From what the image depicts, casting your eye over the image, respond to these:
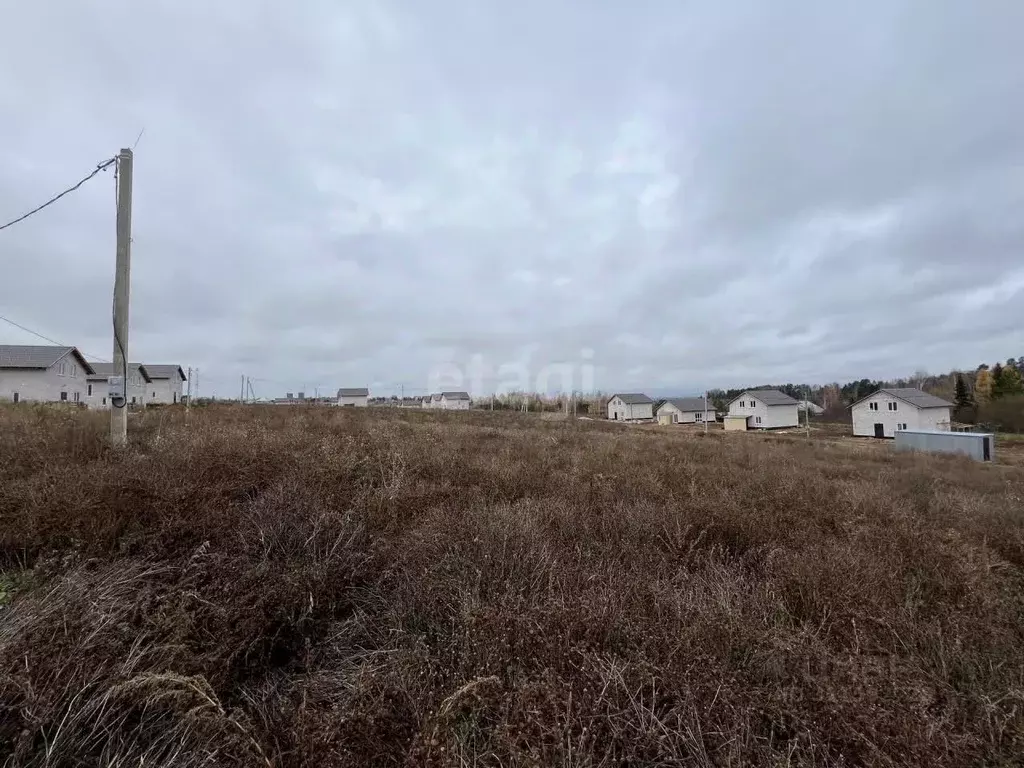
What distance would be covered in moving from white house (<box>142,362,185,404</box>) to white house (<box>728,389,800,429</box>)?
2809 inches

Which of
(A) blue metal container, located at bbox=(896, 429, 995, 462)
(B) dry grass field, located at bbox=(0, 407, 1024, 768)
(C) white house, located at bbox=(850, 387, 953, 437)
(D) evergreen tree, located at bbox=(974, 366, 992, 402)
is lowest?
(A) blue metal container, located at bbox=(896, 429, 995, 462)

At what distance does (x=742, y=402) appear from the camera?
187 feet

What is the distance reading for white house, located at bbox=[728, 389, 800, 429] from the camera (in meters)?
53.1

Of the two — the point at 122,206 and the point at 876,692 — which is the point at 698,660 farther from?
the point at 122,206

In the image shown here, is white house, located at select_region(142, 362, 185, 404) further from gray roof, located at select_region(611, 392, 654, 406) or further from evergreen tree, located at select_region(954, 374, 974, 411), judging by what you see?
evergreen tree, located at select_region(954, 374, 974, 411)

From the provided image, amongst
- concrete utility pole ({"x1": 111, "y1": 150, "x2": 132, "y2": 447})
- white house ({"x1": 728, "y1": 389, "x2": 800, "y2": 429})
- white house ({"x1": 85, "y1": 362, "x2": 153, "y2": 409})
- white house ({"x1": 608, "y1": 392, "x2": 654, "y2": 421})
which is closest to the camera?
concrete utility pole ({"x1": 111, "y1": 150, "x2": 132, "y2": 447})

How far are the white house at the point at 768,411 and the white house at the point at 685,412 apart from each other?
8514 mm

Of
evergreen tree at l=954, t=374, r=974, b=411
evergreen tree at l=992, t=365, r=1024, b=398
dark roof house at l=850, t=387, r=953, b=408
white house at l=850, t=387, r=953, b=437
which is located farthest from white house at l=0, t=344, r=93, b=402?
evergreen tree at l=992, t=365, r=1024, b=398

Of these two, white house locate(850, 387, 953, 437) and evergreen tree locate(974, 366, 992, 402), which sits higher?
evergreen tree locate(974, 366, 992, 402)

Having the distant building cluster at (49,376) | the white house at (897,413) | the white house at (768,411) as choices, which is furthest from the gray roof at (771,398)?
the distant building cluster at (49,376)

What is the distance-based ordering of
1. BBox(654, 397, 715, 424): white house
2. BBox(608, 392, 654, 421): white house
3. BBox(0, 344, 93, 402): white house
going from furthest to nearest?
BBox(608, 392, 654, 421): white house < BBox(654, 397, 715, 424): white house < BBox(0, 344, 93, 402): white house

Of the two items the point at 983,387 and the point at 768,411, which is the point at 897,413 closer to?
the point at 768,411

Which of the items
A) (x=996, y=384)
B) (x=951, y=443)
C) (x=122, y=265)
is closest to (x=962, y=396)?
(x=996, y=384)

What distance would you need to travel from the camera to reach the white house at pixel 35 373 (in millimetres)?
32031
